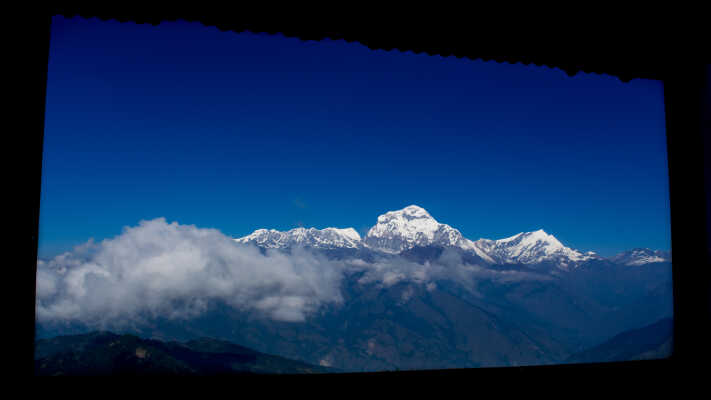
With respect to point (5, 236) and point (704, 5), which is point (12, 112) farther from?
point (704, 5)

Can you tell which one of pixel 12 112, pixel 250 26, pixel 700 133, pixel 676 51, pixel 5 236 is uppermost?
pixel 676 51

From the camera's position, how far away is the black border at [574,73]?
5.90 feet

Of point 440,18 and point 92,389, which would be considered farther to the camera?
point 440,18

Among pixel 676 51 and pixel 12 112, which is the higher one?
pixel 676 51

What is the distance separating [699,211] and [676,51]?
2.96 ft

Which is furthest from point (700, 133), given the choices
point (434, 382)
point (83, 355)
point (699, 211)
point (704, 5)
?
point (83, 355)

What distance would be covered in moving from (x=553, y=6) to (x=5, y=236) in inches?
94.9

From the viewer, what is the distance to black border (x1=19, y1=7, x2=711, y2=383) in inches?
70.7

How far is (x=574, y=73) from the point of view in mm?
2570

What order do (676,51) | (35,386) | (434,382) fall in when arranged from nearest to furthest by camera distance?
(35,386)
(434,382)
(676,51)

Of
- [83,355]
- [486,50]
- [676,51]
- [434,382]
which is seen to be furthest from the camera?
[83,355]

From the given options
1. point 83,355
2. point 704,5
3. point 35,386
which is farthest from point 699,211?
point 83,355

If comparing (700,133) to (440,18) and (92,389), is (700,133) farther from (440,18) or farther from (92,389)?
(92,389)

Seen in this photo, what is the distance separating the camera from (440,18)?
6.86ft
